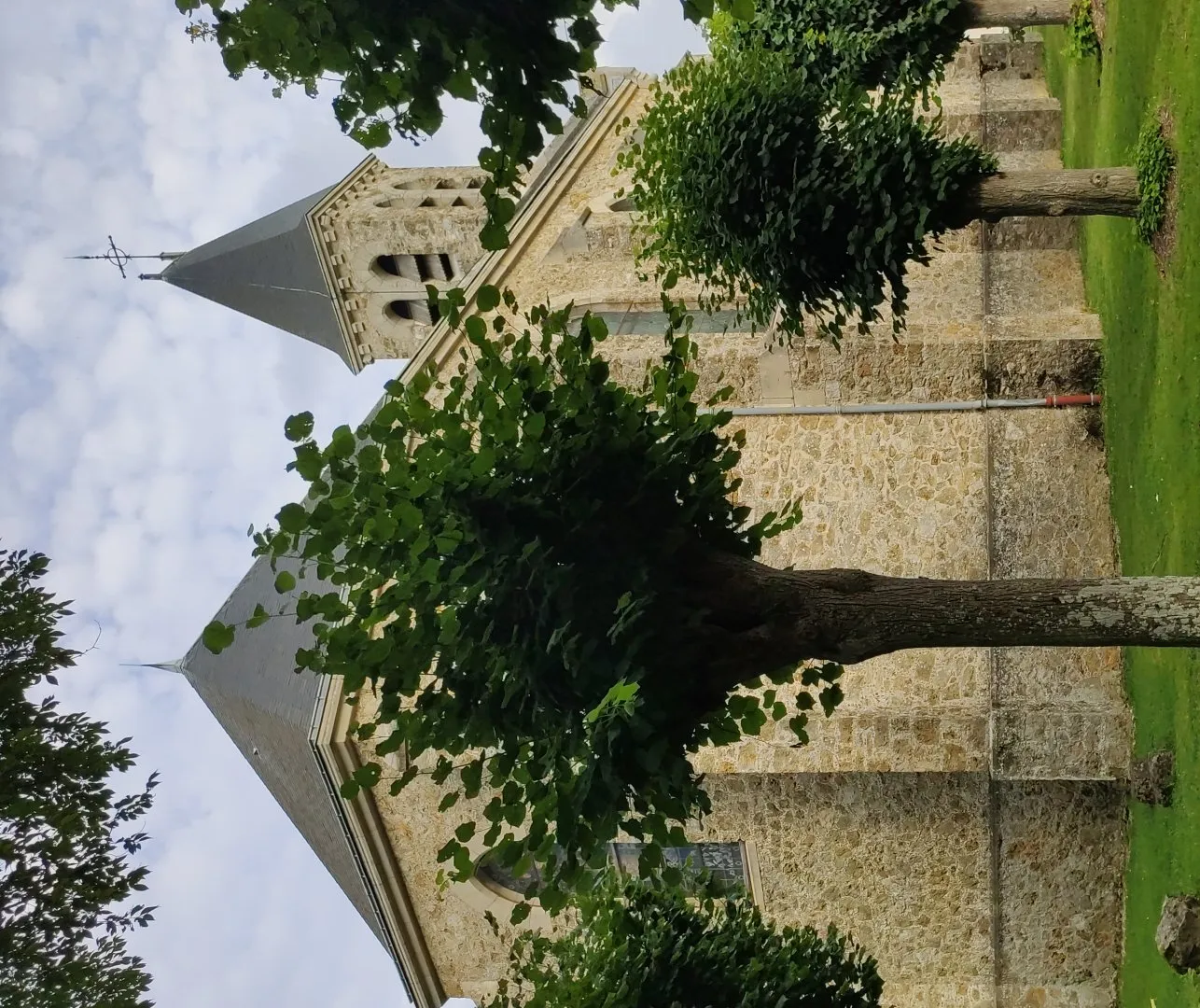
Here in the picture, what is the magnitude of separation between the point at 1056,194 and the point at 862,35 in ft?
11.2

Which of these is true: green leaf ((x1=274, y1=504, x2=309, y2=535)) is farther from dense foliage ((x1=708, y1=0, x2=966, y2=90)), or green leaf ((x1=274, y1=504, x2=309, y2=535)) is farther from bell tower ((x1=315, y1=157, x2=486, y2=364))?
bell tower ((x1=315, y1=157, x2=486, y2=364))

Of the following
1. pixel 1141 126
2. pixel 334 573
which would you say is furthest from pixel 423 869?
pixel 1141 126

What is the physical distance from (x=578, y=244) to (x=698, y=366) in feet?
10.8

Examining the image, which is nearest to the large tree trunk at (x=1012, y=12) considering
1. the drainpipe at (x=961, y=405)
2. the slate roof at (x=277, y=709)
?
the drainpipe at (x=961, y=405)

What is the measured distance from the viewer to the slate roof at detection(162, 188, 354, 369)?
1764 centimetres

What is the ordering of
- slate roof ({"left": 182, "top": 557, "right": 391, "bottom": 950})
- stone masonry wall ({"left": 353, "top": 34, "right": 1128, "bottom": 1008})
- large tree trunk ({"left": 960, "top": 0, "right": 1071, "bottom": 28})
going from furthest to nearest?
large tree trunk ({"left": 960, "top": 0, "right": 1071, "bottom": 28}) → slate roof ({"left": 182, "top": 557, "right": 391, "bottom": 950}) → stone masonry wall ({"left": 353, "top": 34, "right": 1128, "bottom": 1008})

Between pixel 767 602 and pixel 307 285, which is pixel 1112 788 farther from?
pixel 307 285

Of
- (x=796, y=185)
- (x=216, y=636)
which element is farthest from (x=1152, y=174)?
(x=216, y=636)

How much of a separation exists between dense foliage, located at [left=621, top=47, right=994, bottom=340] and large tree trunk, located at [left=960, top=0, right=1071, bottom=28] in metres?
2.33

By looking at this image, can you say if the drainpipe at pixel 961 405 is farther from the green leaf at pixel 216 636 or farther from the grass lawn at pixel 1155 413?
the green leaf at pixel 216 636

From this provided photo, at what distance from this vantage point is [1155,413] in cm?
924

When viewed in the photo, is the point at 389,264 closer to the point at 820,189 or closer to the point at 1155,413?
the point at 820,189

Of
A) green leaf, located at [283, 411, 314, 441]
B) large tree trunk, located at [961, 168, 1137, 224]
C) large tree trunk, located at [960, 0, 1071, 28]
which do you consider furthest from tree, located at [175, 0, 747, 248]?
large tree trunk, located at [960, 0, 1071, 28]

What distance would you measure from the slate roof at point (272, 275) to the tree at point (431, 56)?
12976 mm
